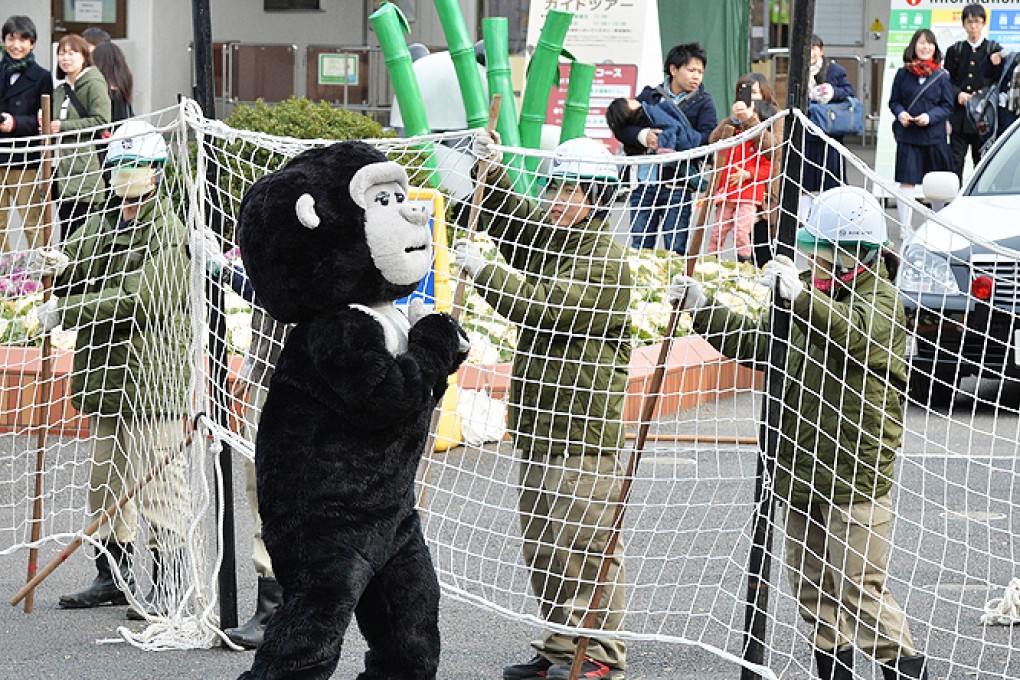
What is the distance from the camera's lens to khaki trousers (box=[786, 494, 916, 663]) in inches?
203

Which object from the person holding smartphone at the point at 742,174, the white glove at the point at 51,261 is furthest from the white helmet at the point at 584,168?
the white glove at the point at 51,261

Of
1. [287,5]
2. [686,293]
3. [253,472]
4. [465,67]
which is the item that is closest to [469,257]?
[686,293]

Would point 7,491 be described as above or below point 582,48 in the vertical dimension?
below

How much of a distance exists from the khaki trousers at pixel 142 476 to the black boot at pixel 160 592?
0.05 meters

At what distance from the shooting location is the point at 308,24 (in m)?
24.8

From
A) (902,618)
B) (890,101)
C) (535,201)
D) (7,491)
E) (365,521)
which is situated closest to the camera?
(365,521)

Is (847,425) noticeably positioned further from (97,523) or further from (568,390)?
(97,523)

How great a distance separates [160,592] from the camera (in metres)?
6.33

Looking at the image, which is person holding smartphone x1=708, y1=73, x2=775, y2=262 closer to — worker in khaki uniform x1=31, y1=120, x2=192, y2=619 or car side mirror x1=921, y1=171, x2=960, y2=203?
car side mirror x1=921, y1=171, x2=960, y2=203

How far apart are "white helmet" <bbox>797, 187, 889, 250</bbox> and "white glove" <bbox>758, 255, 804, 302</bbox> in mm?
416

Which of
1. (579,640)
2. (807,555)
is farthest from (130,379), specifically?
(807,555)

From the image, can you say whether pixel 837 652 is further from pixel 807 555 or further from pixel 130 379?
pixel 130 379

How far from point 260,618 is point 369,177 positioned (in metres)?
2.05

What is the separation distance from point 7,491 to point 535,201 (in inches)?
143
